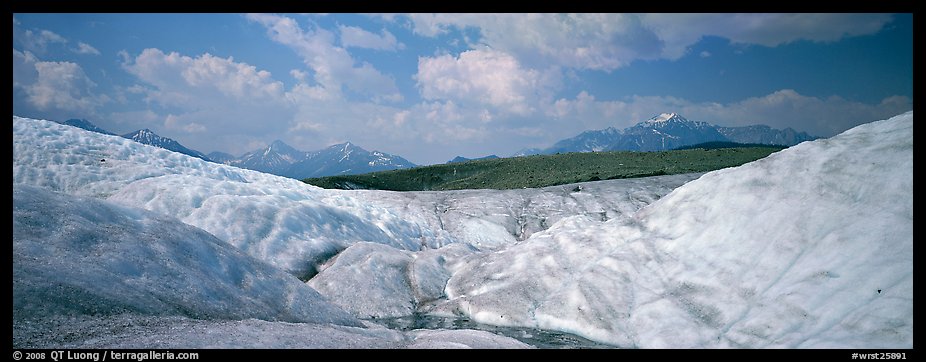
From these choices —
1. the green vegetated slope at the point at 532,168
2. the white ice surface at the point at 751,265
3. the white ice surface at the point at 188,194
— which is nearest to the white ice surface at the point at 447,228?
the white ice surface at the point at 751,265

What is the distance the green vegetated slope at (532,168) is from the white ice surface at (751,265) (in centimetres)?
9490

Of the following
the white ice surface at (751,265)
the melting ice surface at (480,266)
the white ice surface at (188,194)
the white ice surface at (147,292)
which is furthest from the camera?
the white ice surface at (188,194)

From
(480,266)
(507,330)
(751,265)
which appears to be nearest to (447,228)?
(480,266)

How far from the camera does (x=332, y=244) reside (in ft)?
93.9

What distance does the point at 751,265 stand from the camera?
1727 centimetres

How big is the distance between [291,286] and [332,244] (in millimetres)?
11285

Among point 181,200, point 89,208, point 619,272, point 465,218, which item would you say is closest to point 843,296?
point 619,272

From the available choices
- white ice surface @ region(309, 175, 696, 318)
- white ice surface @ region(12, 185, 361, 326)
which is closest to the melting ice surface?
white ice surface @ region(12, 185, 361, 326)

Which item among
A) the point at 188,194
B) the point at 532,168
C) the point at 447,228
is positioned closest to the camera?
the point at 188,194

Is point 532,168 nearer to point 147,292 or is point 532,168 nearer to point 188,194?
point 188,194

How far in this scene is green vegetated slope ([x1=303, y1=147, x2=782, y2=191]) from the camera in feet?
418

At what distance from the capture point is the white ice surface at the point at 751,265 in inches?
535

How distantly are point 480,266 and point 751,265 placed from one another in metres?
12.9

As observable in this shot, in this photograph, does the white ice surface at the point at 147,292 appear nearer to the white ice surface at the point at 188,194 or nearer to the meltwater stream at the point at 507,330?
the meltwater stream at the point at 507,330
